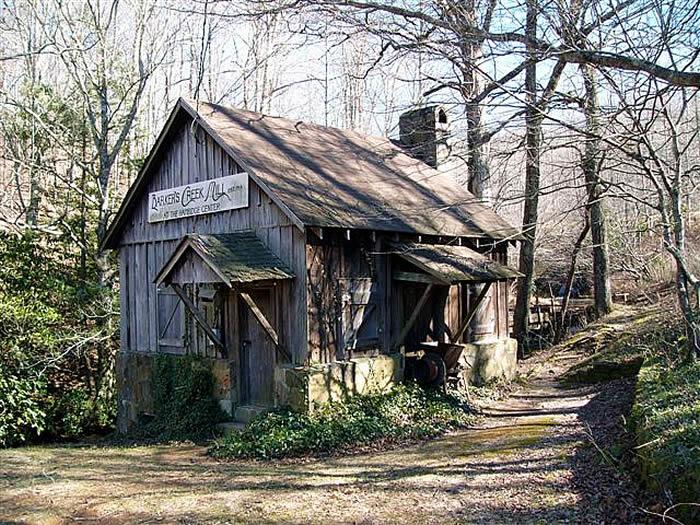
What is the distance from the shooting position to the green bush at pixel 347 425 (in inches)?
413

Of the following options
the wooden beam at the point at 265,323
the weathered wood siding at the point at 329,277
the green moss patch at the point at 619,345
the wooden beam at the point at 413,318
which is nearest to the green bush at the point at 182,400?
the wooden beam at the point at 265,323

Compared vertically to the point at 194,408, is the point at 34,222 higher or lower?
higher

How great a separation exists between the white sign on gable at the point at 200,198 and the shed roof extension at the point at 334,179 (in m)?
0.59

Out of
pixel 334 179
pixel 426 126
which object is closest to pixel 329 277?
pixel 334 179

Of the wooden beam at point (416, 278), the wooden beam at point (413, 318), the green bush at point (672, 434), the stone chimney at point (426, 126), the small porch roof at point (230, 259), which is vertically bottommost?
the green bush at point (672, 434)

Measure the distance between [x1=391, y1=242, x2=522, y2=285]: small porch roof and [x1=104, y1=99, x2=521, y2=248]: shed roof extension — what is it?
39cm

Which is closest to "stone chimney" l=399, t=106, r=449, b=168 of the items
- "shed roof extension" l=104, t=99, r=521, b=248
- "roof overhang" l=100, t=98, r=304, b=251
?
"shed roof extension" l=104, t=99, r=521, b=248

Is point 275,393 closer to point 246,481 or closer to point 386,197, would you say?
point 246,481

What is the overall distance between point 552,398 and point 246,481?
7.81 metres

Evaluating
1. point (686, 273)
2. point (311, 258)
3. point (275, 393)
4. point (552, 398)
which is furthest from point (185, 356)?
point (686, 273)

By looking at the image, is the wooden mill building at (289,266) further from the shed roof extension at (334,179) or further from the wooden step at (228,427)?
the wooden step at (228,427)

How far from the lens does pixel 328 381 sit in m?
11.6

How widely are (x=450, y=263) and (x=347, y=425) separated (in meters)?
3.94

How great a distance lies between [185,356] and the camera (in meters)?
13.7
